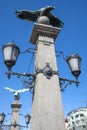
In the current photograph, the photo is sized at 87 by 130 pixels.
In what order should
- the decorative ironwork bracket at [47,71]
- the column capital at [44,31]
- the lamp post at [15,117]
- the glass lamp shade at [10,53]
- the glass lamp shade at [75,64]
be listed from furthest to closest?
the lamp post at [15,117] < the column capital at [44,31] < the glass lamp shade at [75,64] < the decorative ironwork bracket at [47,71] < the glass lamp shade at [10,53]

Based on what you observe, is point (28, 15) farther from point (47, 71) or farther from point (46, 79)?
point (46, 79)

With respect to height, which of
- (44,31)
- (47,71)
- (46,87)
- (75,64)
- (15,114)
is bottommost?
(46,87)

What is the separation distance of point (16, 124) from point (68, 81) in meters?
10.8

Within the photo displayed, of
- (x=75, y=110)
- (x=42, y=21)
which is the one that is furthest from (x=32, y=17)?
(x=75, y=110)

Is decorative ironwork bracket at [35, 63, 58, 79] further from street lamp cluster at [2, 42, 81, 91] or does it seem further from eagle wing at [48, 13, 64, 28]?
eagle wing at [48, 13, 64, 28]

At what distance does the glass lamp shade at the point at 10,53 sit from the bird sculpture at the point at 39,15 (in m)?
1.47

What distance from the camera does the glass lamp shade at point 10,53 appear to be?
5583 millimetres

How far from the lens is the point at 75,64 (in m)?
6.15

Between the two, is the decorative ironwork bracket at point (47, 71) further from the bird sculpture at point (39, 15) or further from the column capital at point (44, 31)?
the bird sculpture at point (39, 15)

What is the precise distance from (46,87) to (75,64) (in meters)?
0.98

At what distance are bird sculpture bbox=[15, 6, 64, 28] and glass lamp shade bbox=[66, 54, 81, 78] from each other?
1.34 meters

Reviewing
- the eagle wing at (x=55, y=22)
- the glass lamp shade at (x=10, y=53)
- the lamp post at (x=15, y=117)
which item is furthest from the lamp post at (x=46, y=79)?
the lamp post at (x=15, y=117)

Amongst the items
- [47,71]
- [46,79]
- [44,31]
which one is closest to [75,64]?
[47,71]

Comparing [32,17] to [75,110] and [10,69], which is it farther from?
[75,110]
